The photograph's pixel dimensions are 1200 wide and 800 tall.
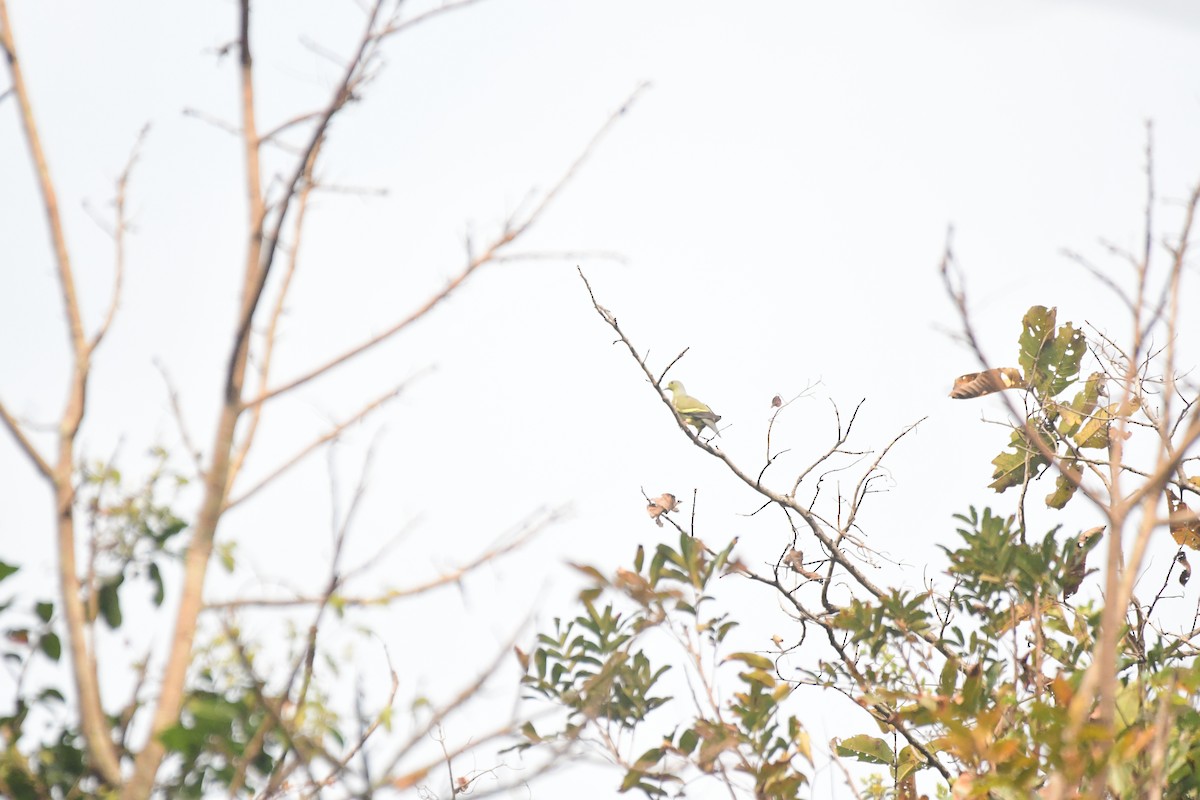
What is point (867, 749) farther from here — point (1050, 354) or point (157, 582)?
point (157, 582)

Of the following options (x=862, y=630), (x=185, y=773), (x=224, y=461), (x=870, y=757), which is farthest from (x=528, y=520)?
(x=870, y=757)

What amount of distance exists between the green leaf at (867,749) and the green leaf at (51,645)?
2180mm

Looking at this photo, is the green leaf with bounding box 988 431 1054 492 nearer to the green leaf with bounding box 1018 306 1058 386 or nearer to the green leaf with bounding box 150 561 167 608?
the green leaf with bounding box 1018 306 1058 386

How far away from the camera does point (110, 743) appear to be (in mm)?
1670

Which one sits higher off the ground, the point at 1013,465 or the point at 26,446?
the point at 1013,465

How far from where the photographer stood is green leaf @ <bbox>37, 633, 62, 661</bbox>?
198cm

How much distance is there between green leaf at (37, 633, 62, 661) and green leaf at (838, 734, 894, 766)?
218 centimetres

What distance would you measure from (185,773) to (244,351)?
74cm

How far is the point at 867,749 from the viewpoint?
310 cm

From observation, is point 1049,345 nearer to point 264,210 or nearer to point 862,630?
point 862,630

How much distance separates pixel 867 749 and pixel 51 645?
2.23m

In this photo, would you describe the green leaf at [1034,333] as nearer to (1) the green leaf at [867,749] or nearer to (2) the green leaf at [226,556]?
→ (1) the green leaf at [867,749]

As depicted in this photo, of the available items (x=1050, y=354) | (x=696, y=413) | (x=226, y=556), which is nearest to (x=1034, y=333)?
(x=1050, y=354)

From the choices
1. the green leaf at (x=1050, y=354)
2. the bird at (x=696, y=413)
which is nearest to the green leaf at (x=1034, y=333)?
the green leaf at (x=1050, y=354)
